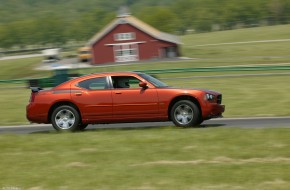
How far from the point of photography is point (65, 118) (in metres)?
12.8

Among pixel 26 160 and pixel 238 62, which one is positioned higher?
pixel 238 62

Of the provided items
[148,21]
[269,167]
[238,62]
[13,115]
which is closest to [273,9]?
[148,21]

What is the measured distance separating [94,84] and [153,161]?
18.0 ft

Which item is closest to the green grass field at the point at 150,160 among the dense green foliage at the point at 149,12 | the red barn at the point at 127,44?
the red barn at the point at 127,44

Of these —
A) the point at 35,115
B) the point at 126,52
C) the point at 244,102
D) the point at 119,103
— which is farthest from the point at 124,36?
the point at 119,103

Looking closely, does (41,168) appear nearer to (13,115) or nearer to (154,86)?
(154,86)

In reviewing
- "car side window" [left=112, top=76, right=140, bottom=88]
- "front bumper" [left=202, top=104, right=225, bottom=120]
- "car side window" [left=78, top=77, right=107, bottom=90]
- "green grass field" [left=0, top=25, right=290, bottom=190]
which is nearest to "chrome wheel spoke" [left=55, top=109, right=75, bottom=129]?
"car side window" [left=78, top=77, right=107, bottom=90]

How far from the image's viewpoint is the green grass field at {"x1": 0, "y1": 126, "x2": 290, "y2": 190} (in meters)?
6.54

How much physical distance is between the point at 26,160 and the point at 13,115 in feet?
38.0

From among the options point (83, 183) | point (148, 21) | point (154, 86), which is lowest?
point (83, 183)

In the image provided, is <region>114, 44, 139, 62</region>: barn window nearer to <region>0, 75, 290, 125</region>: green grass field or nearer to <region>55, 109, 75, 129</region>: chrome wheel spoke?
<region>0, 75, 290, 125</region>: green grass field

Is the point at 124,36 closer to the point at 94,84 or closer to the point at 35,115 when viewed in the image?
the point at 94,84

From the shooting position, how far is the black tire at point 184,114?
40.2 ft

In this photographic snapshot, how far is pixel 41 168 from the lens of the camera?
7.59 meters
